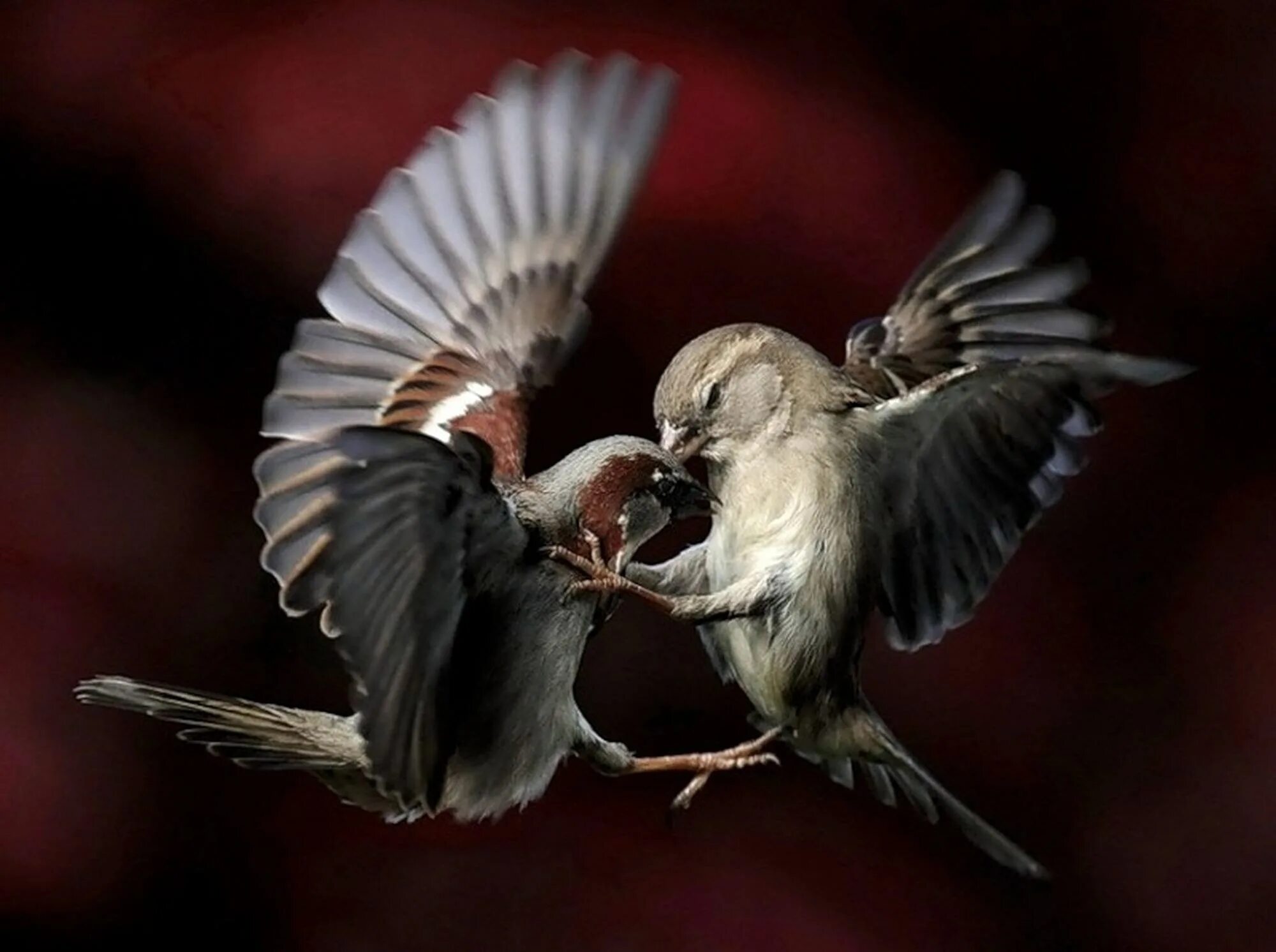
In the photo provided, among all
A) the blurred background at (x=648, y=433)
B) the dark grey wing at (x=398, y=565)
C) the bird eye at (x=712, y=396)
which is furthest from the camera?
the blurred background at (x=648, y=433)

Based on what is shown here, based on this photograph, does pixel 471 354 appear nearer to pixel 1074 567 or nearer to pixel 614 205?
pixel 614 205

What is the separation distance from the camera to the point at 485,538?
20.6 inches

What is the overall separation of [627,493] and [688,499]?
25mm

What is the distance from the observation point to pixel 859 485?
0.60 meters

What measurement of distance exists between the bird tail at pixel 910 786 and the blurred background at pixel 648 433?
0.11m

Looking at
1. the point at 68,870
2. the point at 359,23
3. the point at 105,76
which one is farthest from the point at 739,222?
the point at 68,870

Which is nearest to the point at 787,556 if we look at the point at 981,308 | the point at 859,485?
the point at 859,485

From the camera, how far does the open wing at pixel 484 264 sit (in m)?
0.56

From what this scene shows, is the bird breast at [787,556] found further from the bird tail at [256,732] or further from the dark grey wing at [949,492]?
the bird tail at [256,732]

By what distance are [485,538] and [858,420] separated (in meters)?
0.15

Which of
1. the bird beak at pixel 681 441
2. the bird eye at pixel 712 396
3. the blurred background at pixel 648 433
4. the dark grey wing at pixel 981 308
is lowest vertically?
the blurred background at pixel 648 433

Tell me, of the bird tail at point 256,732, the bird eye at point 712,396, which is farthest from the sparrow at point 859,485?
the bird tail at point 256,732

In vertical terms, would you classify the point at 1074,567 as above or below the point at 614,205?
below

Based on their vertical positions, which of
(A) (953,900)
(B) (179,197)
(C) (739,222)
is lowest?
(A) (953,900)
